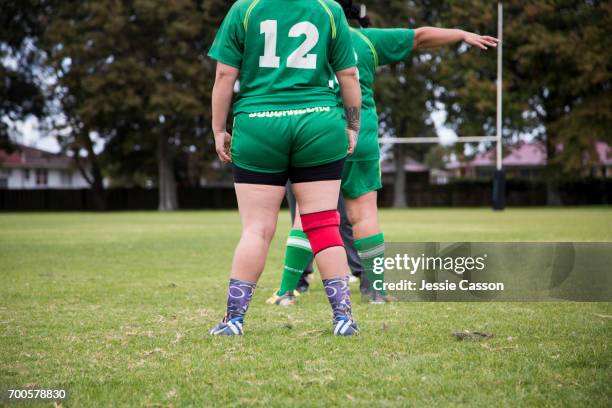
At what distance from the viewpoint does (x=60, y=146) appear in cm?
4594

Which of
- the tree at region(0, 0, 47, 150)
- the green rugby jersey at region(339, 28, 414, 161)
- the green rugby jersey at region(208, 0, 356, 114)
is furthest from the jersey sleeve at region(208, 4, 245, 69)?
the tree at region(0, 0, 47, 150)

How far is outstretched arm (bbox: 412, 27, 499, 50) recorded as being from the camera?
504 centimetres

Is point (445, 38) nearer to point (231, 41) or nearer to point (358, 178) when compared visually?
point (358, 178)

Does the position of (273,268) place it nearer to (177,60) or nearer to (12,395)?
(12,395)

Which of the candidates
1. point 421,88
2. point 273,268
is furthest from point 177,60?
point 273,268

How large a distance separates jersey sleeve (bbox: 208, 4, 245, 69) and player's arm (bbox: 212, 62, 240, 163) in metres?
0.04

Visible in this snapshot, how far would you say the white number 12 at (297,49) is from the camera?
157 inches

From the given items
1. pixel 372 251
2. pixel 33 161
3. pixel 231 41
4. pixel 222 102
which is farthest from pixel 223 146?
pixel 33 161

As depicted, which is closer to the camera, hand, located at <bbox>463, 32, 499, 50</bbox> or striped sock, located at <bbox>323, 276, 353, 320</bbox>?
striped sock, located at <bbox>323, 276, 353, 320</bbox>

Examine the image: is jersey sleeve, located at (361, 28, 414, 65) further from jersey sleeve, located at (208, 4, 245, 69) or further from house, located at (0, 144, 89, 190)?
house, located at (0, 144, 89, 190)

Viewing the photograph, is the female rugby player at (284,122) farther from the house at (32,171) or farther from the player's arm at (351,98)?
the house at (32,171)

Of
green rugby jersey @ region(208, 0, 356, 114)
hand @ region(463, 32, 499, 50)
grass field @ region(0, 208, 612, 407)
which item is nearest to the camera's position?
grass field @ region(0, 208, 612, 407)

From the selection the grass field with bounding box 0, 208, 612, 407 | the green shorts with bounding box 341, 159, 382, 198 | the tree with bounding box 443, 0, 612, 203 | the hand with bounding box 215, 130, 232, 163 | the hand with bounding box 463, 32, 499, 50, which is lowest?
the grass field with bounding box 0, 208, 612, 407

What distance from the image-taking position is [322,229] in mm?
4215
